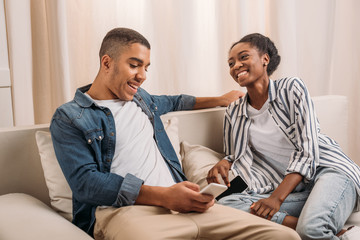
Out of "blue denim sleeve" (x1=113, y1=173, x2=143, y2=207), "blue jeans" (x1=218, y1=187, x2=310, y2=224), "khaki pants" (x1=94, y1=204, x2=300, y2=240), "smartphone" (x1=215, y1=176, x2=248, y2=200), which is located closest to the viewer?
"khaki pants" (x1=94, y1=204, x2=300, y2=240)

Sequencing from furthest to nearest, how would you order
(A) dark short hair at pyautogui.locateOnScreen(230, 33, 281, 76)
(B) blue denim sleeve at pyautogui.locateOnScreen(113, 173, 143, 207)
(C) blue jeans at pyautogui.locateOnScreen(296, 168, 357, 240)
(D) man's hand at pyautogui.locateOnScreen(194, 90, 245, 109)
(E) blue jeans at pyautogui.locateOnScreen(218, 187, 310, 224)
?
(D) man's hand at pyautogui.locateOnScreen(194, 90, 245, 109) < (A) dark short hair at pyautogui.locateOnScreen(230, 33, 281, 76) < (E) blue jeans at pyautogui.locateOnScreen(218, 187, 310, 224) < (C) blue jeans at pyautogui.locateOnScreen(296, 168, 357, 240) < (B) blue denim sleeve at pyautogui.locateOnScreen(113, 173, 143, 207)

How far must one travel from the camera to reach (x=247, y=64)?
5.43ft

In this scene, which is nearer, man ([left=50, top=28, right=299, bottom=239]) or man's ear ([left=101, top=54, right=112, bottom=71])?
man ([left=50, top=28, right=299, bottom=239])

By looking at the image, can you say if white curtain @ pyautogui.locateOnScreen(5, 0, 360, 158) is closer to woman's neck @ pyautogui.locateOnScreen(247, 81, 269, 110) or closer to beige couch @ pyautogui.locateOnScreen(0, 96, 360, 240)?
beige couch @ pyautogui.locateOnScreen(0, 96, 360, 240)

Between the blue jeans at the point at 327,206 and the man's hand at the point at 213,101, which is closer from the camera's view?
the blue jeans at the point at 327,206

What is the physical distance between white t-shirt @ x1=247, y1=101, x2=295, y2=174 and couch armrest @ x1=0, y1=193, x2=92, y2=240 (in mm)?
791

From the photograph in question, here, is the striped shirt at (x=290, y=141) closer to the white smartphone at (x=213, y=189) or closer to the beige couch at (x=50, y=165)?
the beige couch at (x=50, y=165)

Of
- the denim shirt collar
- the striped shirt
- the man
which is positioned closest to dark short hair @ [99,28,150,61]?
the man

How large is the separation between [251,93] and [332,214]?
555 millimetres

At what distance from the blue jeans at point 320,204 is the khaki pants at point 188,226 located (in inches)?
11.2

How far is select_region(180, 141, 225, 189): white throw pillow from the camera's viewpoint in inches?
64.3

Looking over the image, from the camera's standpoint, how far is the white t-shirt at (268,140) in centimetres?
160

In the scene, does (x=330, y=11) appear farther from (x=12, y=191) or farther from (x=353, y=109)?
(x=12, y=191)

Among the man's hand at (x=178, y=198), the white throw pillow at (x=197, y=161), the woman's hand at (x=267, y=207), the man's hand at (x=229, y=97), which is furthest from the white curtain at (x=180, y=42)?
the woman's hand at (x=267, y=207)
